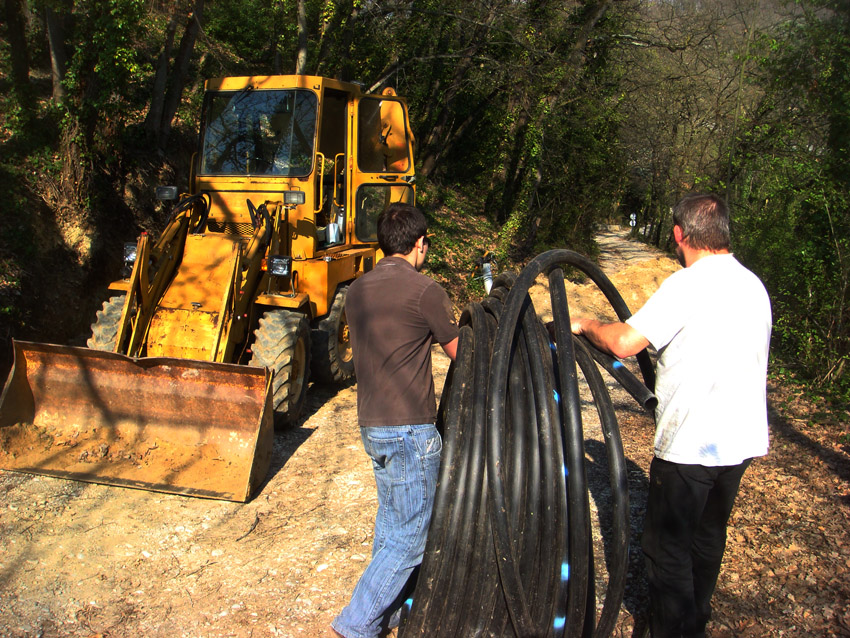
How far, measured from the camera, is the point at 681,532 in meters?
2.63

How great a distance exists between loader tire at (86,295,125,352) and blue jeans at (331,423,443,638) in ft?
11.0

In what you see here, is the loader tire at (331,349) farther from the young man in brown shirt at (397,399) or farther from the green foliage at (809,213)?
the green foliage at (809,213)

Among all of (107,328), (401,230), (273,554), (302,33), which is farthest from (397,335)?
(302,33)

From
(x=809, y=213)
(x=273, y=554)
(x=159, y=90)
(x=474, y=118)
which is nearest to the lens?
(x=273, y=554)

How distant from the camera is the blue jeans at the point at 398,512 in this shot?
106 inches

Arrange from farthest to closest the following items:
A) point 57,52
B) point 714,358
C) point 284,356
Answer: point 57,52, point 284,356, point 714,358

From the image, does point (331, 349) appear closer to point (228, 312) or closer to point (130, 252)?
point (228, 312)

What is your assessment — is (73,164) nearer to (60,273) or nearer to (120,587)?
(60,273)

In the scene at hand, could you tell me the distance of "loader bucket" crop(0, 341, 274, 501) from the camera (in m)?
4.65

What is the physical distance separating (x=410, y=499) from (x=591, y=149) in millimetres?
14612

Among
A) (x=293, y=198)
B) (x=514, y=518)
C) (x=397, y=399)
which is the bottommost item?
(x=514, y=518)

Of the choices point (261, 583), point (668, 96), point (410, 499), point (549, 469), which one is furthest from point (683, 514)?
point (668, 96)

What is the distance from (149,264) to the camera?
5234 millimetres

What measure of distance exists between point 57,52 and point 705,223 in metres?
8.34
